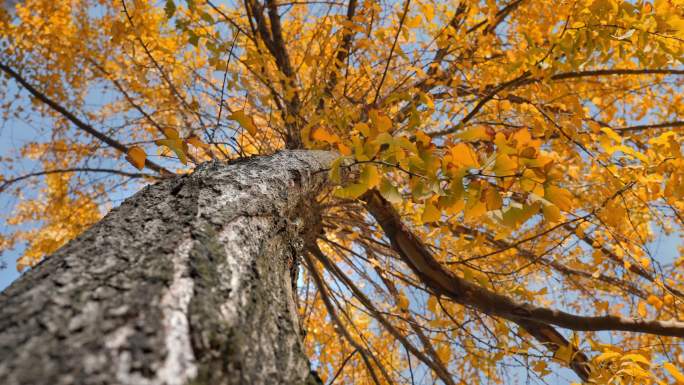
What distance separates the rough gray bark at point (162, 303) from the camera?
0.34m

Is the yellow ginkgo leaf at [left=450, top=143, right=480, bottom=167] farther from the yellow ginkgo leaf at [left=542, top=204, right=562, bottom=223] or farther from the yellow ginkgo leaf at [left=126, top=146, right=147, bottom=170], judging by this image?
the yellow ginkgo leaf at [left=126, top=146, right=147, bottom=170]

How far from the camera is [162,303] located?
0.41 meters

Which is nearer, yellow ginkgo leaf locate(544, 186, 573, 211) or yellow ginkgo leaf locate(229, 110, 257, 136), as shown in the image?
yellow ginkgo leaf locate(544, 186, 573, 211)

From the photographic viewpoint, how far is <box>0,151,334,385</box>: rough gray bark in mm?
336

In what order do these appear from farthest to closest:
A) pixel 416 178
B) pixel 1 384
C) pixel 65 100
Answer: pixel 65 100
pixel 416 178
pixel 1 384

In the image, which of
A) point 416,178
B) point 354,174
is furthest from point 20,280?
point 354,174

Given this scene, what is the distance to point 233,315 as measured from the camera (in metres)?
0.47

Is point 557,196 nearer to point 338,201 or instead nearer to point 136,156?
point 136,156

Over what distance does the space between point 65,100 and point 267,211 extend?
11.3 ft

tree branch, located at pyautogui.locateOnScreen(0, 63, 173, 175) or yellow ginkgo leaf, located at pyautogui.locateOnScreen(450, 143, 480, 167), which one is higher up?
tree branch, located at pyautogui.locateOnScreen(0, 63, 173, 175)

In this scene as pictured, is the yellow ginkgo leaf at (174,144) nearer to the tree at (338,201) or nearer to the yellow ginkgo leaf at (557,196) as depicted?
the tree at (338,201)

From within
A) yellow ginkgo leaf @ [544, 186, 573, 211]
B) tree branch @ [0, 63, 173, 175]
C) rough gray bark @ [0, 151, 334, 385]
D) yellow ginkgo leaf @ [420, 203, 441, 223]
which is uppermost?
tree branch @ [0, 63, 173, 175]

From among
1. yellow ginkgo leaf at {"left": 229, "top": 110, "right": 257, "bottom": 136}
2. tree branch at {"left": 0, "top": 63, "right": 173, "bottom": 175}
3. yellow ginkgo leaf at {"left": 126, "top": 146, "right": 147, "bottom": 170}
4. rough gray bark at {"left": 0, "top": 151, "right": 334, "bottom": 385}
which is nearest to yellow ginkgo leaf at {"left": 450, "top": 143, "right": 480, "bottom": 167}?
rough gray bark at {"left": 0, "top": 151, "right": 334, "bottom": 385}

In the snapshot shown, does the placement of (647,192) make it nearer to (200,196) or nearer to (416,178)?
(416,178)
